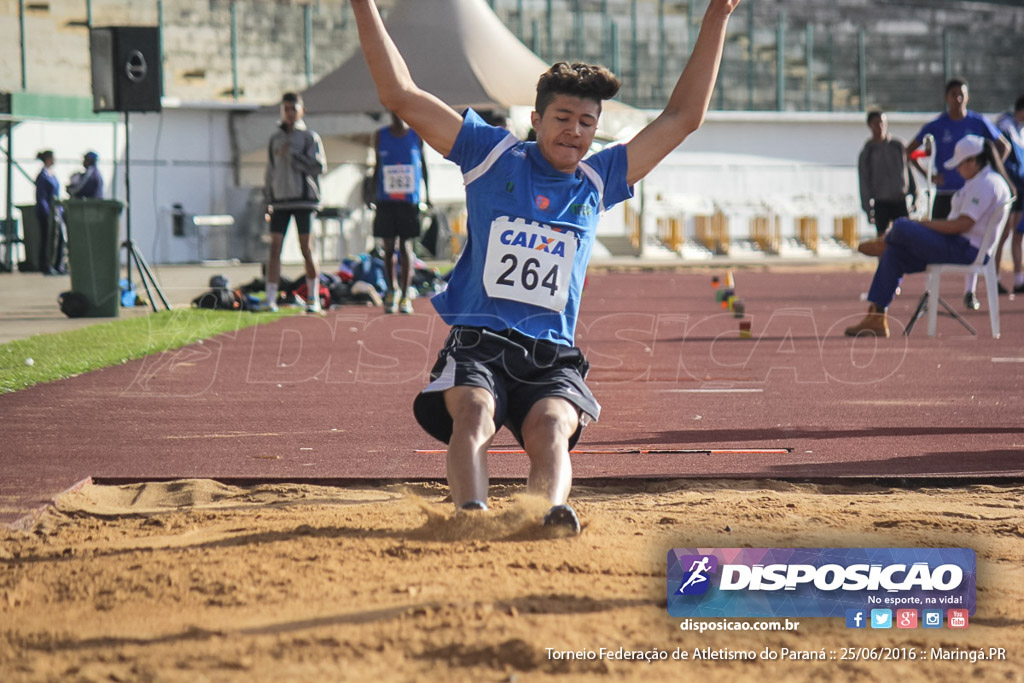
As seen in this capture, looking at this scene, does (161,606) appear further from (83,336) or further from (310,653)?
(83,336)

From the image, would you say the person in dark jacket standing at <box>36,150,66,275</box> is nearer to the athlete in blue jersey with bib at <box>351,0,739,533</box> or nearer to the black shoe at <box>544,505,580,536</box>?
the athlete in blue jersey with bib at <box>351,0,739,533</box>

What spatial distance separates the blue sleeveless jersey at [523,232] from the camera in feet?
15.0

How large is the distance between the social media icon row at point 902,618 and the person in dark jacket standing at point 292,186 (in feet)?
37.8

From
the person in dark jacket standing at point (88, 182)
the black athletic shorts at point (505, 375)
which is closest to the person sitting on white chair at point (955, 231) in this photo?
the black athletic shorts at point (505, 375)

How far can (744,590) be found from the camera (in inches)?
137

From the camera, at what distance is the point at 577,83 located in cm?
454

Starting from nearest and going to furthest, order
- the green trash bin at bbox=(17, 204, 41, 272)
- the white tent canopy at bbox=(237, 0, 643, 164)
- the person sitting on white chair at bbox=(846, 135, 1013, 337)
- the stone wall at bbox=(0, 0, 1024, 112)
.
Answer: the person sitting on white chair at bbox=(846, 135, 1013, 337), the white tent canopy at bbox=(237, 0, 643, 164), the green trash bin at bbox=(17, 204, 41, 272), the stone wall at bbox=(0, 0, 1024, 112)

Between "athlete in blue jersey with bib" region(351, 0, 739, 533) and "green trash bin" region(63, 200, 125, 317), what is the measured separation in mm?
9721

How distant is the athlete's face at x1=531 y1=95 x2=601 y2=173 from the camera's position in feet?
15.1

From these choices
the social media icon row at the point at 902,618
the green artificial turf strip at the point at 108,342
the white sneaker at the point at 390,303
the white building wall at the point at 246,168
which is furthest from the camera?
the white building wall at the point at 246,168

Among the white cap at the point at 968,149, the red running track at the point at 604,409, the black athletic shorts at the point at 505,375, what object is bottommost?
the red running track at the point at 604,409

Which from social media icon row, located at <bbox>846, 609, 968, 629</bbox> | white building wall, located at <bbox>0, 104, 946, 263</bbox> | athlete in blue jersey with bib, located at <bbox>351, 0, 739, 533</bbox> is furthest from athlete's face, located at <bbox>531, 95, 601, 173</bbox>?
white building wall, located at <bbox>0, 104, 946, 263</bbox>

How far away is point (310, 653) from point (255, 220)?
87.7 feet

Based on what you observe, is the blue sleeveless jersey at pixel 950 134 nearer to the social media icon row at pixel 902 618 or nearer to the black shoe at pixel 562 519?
the black shoe at pixel 562 519
